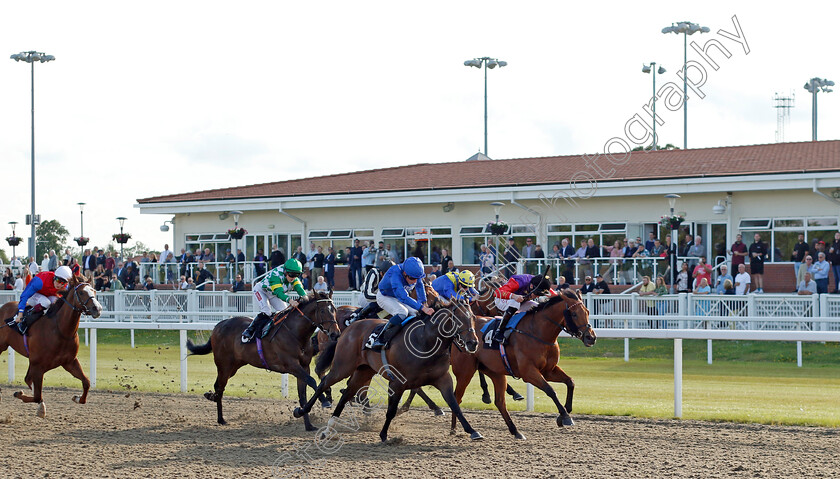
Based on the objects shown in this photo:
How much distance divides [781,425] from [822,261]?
849cm

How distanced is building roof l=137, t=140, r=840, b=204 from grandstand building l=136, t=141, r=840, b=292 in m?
0.05

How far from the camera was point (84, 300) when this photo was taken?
368 inches

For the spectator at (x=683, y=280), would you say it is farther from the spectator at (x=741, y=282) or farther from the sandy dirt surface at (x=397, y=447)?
the sandy dirt surface at (x=397, y=447)

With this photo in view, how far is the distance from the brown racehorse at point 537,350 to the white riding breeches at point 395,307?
0.79 metres

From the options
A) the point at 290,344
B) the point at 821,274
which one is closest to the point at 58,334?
the point at 290,344

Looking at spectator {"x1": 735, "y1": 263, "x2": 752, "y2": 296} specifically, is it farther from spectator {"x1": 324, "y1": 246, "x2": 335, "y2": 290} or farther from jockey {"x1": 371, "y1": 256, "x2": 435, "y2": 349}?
jockey {"x1": 371, "y1": 256, "x2": 435, "y2": 349}

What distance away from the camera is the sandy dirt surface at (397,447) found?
652 cm

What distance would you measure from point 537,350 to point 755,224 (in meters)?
13.1

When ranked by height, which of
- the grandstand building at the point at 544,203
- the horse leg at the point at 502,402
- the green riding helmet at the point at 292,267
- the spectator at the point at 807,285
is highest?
the grandstand building at the point at 544,203

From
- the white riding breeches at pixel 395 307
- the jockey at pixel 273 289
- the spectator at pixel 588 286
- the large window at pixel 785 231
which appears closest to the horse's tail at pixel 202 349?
the jockey at pixel 273 289

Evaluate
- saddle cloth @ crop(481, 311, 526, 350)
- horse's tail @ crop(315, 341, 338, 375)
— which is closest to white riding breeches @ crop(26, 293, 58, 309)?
horse's tail @ crop(315, 341, 338, 375)

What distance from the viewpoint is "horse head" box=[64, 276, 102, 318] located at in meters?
9.32

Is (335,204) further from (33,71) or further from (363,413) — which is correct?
(363,413)

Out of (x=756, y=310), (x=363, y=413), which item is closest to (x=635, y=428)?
(x=363, y=413)
